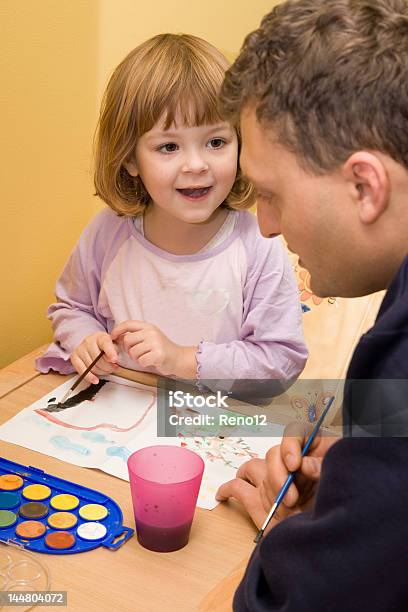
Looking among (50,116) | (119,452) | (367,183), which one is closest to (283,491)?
(119,452)

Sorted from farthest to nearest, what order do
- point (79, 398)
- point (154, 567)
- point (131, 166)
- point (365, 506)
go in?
point (131, 166)
point (79, 398)
point (154, 567)
point (365, 506)

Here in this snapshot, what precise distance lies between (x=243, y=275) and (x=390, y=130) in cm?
72

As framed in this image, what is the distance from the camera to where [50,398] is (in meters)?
1.29

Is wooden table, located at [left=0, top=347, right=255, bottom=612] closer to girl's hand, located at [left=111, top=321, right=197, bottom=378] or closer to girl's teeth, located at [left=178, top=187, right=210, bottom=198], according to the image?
girl's hand, located at [left=111, top=321, right=197, bottom=378]

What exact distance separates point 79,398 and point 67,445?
0.15m

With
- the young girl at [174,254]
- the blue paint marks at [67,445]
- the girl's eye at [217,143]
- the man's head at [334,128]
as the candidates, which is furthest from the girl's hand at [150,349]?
the man's head at [334,128]

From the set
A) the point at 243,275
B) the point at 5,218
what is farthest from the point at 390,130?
the point at 5,218

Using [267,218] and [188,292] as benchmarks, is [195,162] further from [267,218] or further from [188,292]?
[267,218]

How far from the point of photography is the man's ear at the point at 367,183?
79 centimetres

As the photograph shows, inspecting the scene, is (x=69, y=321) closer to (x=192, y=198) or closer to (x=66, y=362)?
(x=66, y=362)

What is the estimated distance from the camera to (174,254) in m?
1.52

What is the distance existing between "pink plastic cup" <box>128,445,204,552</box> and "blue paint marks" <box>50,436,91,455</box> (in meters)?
0.17

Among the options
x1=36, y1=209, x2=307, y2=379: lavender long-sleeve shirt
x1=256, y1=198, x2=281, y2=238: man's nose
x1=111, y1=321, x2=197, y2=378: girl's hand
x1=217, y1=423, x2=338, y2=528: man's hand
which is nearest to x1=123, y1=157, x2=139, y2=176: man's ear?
x1=36, y1=209, x2=307, y2=379: lavender long-sleeve shirt

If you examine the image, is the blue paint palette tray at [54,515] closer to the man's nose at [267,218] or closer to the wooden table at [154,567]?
the wooden table at [154,567]
